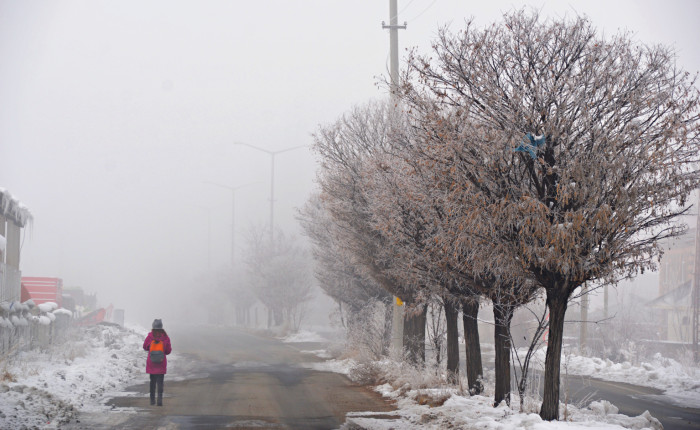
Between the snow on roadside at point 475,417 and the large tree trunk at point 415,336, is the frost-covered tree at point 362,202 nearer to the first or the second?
the large tree trunk at point 415,336

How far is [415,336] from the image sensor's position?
17.9 metres

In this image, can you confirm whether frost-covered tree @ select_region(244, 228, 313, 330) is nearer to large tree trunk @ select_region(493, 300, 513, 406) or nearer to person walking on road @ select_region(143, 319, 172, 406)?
person walking on road @ select_region(143, 319, 172, 406)

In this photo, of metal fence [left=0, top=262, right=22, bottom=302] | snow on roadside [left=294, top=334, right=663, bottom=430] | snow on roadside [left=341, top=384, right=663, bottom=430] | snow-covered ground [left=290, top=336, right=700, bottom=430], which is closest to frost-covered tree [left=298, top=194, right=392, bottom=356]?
snow-covered ground [left=290, top=336, right=700, bottom=430]

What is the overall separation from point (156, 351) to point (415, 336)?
275 inches

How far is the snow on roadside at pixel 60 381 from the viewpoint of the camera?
437 inches

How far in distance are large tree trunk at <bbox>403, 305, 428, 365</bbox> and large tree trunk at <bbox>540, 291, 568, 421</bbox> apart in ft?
25.2

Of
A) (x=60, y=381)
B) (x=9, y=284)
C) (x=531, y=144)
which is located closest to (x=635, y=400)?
(x=531, y=144)

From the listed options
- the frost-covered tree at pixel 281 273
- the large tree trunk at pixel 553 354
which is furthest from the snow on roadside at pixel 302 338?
the large tree trunk at pixel 553 354

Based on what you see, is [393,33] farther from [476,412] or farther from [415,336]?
[476,412]

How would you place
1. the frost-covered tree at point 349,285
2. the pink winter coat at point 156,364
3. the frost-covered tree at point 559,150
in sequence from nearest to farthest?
the frost-covered tree at point 559,150, the pink winter coat at point 156,364, the frost-covered tree at point 349,285

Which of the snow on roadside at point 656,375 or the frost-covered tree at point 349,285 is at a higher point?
the frost-covered tree at point 349,285

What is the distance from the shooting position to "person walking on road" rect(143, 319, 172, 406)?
1362 centimetres

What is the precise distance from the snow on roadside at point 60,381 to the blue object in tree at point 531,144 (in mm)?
8080

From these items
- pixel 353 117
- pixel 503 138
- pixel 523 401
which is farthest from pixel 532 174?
pixel 353 117
